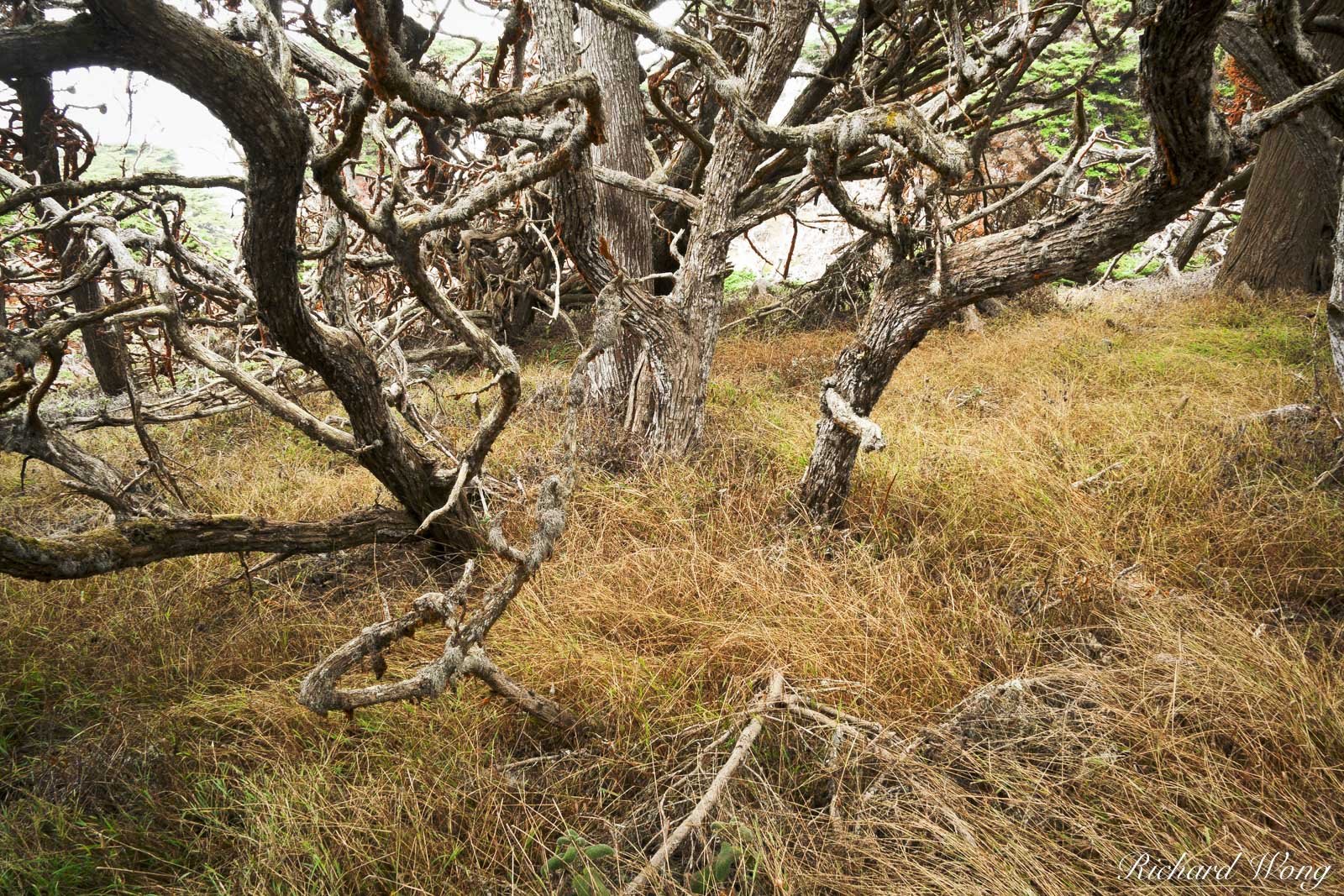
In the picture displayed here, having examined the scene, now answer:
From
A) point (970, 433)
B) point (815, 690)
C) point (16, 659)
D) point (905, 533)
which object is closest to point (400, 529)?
point (16, 659)

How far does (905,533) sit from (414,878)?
210 cm

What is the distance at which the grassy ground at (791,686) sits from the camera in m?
1.53

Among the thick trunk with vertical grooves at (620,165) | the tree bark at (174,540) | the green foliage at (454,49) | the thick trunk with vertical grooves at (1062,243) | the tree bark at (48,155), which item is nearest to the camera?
the tree bark at (174,540)

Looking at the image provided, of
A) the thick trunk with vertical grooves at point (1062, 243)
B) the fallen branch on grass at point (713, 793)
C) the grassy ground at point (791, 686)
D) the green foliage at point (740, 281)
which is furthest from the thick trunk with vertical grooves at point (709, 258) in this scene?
the green foliage at point (740, 281)

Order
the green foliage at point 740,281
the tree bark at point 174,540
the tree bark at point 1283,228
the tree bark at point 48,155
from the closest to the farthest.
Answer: the tree bark at point 174,540 < the tree bark at point 48,155 < the tree bark at point 1283,228 < the green foliage at point 740,281

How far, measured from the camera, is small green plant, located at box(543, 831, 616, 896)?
1.47 metres

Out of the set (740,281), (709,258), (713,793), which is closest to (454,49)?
(740,281)

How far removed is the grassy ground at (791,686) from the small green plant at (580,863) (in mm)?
43

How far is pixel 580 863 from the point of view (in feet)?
5.07

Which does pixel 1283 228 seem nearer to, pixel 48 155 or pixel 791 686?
pixel 791 686

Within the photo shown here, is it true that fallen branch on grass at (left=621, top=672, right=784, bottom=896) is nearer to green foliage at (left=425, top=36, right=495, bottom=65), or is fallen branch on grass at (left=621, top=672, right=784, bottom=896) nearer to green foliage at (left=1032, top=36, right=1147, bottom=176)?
green foliage at (left=1032, top=36, right=1147, bottom=176)

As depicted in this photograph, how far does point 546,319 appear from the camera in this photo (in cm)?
796

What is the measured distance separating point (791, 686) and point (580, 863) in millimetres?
743

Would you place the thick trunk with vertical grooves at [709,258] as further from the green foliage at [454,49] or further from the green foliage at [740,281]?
the green foliage at [454,49]
